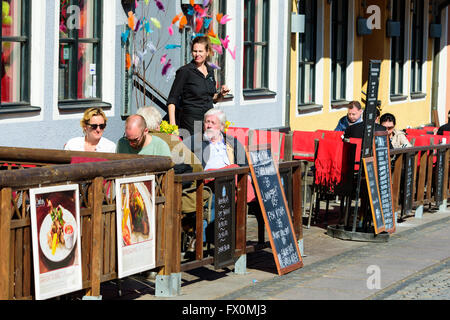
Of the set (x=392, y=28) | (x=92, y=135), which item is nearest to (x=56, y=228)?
(x=92, y=135)

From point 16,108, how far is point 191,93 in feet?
7.03

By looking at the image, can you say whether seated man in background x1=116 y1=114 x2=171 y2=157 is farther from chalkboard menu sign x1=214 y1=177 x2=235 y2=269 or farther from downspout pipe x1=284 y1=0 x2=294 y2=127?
downspout pipe x1=284 y1=0 x2=294 y2=127

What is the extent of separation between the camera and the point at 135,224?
7.86 metres

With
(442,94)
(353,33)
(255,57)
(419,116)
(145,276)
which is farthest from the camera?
(442,94)

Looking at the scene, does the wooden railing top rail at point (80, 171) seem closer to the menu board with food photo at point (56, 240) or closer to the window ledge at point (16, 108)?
the menu board with food photo at point (56, 240)

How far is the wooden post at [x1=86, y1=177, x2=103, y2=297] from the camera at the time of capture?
732 centimetres

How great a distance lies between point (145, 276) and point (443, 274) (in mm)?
2692

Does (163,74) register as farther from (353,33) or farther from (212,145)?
(353,33)

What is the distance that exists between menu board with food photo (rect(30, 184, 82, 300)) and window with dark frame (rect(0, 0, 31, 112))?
4.35 m

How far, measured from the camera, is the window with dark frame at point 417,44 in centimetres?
2653

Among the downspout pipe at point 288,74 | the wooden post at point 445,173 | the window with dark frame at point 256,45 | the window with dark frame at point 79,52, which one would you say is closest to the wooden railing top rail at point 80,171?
the window with dark frame at point 79,52

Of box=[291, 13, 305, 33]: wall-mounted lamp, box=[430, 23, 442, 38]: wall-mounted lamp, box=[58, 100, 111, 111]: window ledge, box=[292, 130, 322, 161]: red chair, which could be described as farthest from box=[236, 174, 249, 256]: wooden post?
box=[430, 23, 442, 38]: wall-mounted lamp
